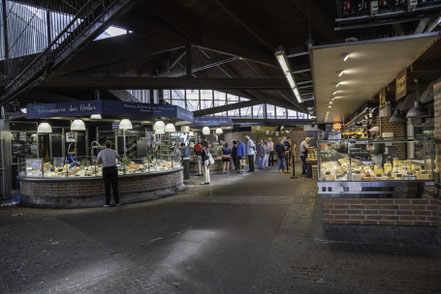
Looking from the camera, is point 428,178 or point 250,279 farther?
point 428,178

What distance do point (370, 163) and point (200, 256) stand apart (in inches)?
141

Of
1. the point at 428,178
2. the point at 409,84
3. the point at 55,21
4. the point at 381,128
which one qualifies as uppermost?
the point at 55,21

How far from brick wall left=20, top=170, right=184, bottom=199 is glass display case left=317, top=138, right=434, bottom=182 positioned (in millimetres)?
6104

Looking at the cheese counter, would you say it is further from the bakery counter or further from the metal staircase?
the metal staircase

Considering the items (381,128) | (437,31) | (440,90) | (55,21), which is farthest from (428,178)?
(55,21)

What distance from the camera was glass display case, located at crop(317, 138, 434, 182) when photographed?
16.4ft

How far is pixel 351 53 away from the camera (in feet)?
16.7

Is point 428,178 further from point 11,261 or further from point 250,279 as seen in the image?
point 11,261

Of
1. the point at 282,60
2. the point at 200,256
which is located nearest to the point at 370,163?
the point at 282,60

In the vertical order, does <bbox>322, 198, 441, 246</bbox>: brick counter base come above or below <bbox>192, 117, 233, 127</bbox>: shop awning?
below

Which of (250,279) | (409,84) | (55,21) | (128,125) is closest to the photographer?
(250,279)

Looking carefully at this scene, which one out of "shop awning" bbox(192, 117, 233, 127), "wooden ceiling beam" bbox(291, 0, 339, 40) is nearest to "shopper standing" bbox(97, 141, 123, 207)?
"wooden ceiling beam" bbox(291, 0, 339, 40)

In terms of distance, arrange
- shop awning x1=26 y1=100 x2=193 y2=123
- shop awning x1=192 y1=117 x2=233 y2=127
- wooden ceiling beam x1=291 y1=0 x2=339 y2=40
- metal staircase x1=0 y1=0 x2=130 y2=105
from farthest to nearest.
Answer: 1. shop awning x1=192 y1=117 x2=233 y2=127
2. shop awning x1=26 y1=100 x2=193 y2=123
3. wooden ceiling beam x1=291 y1=0 x2=339 y2=40
4. metal staircase x1=0 y1=0 x2=130 y2=105

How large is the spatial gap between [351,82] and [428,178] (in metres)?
3.66
